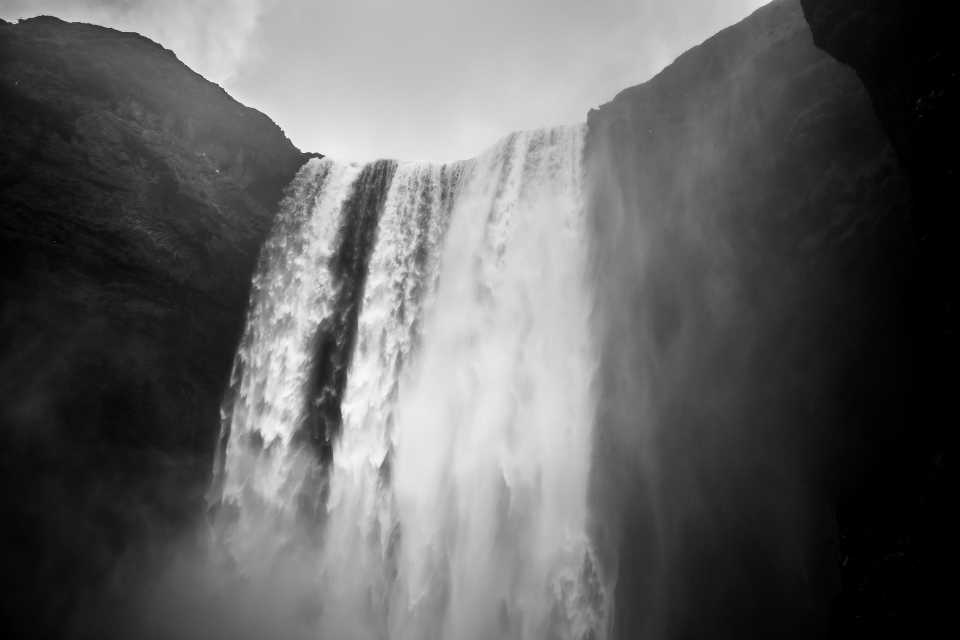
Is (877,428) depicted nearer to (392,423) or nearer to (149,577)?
(392,423)

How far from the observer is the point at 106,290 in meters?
12.2

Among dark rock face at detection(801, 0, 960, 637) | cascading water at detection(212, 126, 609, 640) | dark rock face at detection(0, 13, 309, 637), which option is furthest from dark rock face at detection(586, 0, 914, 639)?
dark rock face at detection(0, 13, 309, 637)

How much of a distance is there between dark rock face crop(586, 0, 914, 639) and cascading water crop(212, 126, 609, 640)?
3.36ft

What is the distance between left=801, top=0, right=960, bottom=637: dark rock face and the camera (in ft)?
16.7

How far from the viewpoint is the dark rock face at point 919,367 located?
5.08 meters

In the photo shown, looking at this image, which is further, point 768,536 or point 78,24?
point 78,24

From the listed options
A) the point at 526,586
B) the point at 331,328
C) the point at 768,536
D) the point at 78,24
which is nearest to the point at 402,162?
the point at 331,328

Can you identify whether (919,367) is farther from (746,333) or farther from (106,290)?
(106,290)

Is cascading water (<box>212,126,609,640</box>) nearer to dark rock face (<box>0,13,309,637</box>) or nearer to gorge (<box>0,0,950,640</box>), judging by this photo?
gorge (<box>0,0,950,640</box>)

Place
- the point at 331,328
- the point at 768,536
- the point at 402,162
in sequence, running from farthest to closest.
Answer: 1. the point at 402,162
2. the point at 331,328
3. the point at 768,536

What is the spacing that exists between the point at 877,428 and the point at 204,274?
14.9 metres

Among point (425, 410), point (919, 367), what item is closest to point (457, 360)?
point (425, 410)

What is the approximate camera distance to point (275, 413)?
13.1 meters

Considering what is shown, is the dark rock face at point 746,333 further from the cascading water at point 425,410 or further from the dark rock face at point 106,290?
the dark rock face at point 106,290
